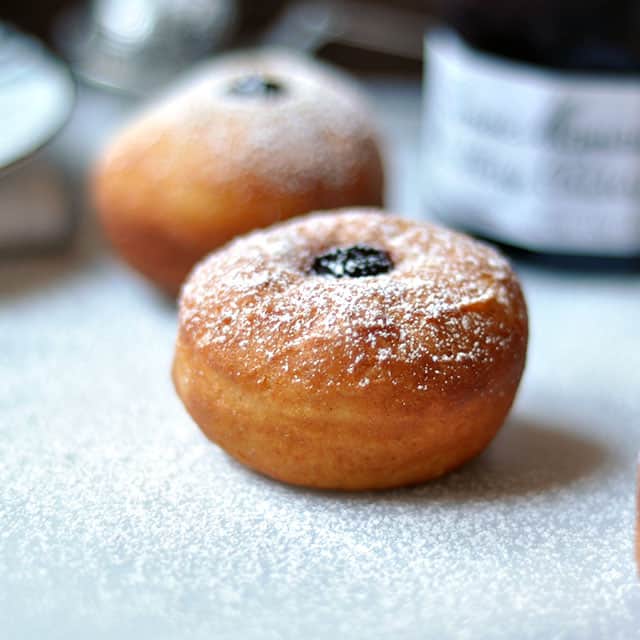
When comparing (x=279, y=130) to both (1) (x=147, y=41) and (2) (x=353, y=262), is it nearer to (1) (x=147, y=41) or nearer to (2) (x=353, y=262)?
(2) (x=353, y=262)

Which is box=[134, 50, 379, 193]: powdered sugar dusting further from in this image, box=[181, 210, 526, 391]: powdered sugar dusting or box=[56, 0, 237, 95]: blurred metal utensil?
box=[56, 0, 237, 95]: blurred metal utensil

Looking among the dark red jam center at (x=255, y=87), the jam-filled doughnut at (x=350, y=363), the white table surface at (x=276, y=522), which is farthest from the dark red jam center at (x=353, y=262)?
the dark red jam center at (x=255, y=87)

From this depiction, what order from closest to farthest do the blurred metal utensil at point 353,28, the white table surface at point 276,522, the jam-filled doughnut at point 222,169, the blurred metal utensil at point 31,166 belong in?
the white table surface at point 276,522 < the jam-filled doughnut at point 222,169 < the blurred metal utensil at point 31,166 < the blurred metal utensil at point 353,28

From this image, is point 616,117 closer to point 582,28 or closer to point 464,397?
point 582,28

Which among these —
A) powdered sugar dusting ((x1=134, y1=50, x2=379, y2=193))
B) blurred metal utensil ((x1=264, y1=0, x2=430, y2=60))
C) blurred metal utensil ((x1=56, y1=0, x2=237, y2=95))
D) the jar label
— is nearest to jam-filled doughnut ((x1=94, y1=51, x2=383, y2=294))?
powdered sugar dusting ((x1=134, y1=50, x2=379, y2=193))

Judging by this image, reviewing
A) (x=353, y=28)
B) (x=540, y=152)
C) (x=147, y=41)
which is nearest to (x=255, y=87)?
(x=540, y=152)

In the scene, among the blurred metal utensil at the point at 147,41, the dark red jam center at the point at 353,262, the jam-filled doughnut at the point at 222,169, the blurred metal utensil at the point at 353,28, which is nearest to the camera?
the dark red jam center at the point at 353,262

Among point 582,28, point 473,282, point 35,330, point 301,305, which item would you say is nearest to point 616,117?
point 582,28

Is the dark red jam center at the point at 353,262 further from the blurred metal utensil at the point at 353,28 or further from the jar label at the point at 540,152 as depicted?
the blurred metal utensil at the point at 353,28
